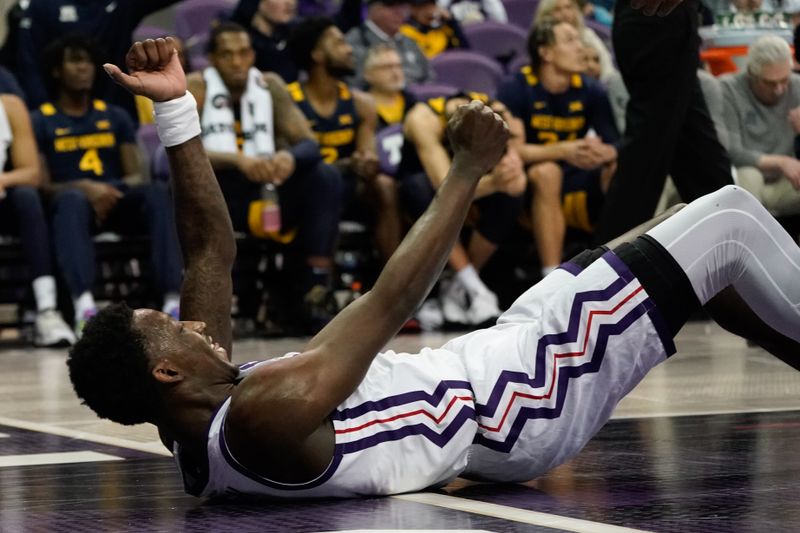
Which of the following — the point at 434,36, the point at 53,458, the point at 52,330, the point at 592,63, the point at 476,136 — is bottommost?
the point at 52,330

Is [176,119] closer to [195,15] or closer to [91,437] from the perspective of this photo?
[91,437]

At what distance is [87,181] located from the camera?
801cm

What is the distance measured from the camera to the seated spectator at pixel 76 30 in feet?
28.7

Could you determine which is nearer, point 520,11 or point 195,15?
point 195,15

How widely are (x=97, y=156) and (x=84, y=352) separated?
534cm

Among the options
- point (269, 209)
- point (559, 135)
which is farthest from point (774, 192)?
point (269, 209)

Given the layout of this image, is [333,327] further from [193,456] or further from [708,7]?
[708,7]

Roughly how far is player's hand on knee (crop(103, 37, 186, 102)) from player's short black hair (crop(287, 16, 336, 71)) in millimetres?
5072

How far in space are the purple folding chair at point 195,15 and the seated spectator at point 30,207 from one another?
289cm

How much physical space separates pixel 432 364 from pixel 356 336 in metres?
0.33

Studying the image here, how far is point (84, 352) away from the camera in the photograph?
3.00m

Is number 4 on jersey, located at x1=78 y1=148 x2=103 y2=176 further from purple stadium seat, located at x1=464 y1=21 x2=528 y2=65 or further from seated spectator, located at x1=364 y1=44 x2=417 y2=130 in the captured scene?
purple stadium seat, located at x1=464 y1=21 x2=528 y2=65

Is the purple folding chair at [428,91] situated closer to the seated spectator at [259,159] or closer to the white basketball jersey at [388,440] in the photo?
the seated spectator at [259,159]

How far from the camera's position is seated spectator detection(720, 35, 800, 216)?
805 centimetres
